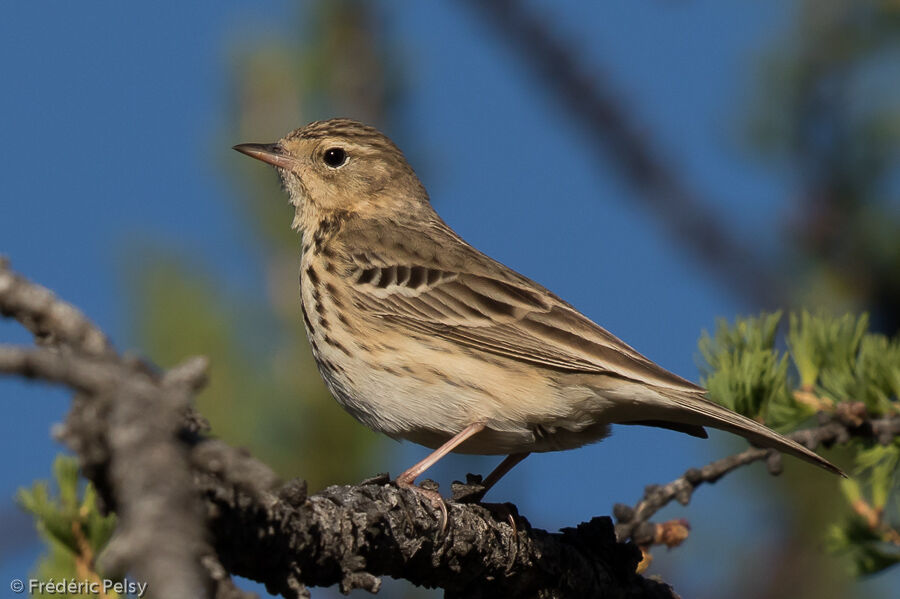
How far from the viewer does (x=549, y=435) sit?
4.88 m

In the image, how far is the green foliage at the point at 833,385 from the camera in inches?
150

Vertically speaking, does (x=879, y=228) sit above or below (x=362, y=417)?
above

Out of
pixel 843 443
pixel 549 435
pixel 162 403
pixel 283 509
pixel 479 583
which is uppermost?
pixel 549 435

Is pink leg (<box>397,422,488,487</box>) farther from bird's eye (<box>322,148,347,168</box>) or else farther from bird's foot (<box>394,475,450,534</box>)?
bird's eye (<box>322,148,347,168</box>)

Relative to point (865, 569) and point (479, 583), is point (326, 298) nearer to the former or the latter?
point (479, 583)

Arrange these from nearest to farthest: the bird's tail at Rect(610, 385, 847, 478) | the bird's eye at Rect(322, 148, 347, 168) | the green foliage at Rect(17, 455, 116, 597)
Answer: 1. the green foliage at Rect(17, 455, 116, 597)
2. the bird's tail at Rect(610, 385, 847, 478)
3. the bird's eye at Rect(322, 148, 347, 168)

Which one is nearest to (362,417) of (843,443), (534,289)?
(534,289)

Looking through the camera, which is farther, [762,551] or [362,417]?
[762,551]

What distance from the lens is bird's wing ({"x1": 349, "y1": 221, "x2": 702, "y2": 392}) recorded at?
4.79m

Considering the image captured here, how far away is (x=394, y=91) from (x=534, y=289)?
150cm

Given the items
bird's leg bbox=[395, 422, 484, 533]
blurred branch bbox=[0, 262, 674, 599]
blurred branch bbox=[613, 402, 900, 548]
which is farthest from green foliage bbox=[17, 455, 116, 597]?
blurred branch bbox=[613, 402, 900, 548]

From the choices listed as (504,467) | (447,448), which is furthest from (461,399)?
(504,467)

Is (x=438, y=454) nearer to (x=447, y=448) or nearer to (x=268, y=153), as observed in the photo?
(x=447, y=448)

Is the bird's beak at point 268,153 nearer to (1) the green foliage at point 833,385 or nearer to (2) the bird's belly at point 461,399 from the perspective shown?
(2) the bird's belly at point 461,399
